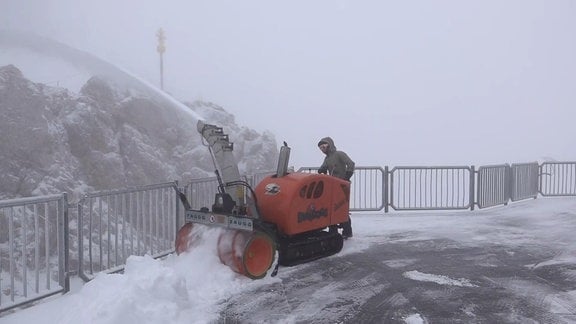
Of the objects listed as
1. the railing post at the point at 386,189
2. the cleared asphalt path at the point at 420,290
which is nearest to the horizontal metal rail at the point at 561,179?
the railing post at the point at 386,189

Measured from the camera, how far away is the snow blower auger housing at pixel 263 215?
5961 millimetres

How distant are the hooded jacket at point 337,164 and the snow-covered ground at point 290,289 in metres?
1.39

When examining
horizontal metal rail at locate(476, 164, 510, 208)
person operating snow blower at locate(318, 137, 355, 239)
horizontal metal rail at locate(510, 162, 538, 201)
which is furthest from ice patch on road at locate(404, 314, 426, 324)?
horizontal metal rail at locate(510, 162, 538, 201)

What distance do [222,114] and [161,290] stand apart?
34.1 m

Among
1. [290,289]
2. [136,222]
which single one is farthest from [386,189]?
[136,222]

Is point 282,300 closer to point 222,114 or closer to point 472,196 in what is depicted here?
point 472,196

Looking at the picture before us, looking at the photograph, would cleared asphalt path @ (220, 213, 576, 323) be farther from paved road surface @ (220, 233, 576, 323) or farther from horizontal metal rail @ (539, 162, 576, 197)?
horizontal metal rail @ (539, 162, 576, 197)

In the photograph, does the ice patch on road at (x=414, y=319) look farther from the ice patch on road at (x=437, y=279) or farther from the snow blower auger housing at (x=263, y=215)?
the snow blower auger housing at (x=263, y=215)

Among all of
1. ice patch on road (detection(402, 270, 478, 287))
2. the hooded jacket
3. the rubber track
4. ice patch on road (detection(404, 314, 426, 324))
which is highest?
the hooded jacket

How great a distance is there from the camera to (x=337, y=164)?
331 inches

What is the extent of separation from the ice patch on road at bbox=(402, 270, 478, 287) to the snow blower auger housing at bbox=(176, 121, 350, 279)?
1.50 metres

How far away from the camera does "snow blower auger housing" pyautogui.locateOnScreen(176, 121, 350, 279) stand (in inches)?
235

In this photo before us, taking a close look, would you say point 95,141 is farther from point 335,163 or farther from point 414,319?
point 414,319

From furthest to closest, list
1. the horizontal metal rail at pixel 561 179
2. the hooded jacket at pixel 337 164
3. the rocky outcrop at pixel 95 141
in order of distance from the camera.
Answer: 1. the rocky outcrop at pixel 95 141
2. the horizontal metal rail at pixel 561 179
3. the hooded jacket at pixel 337 164
